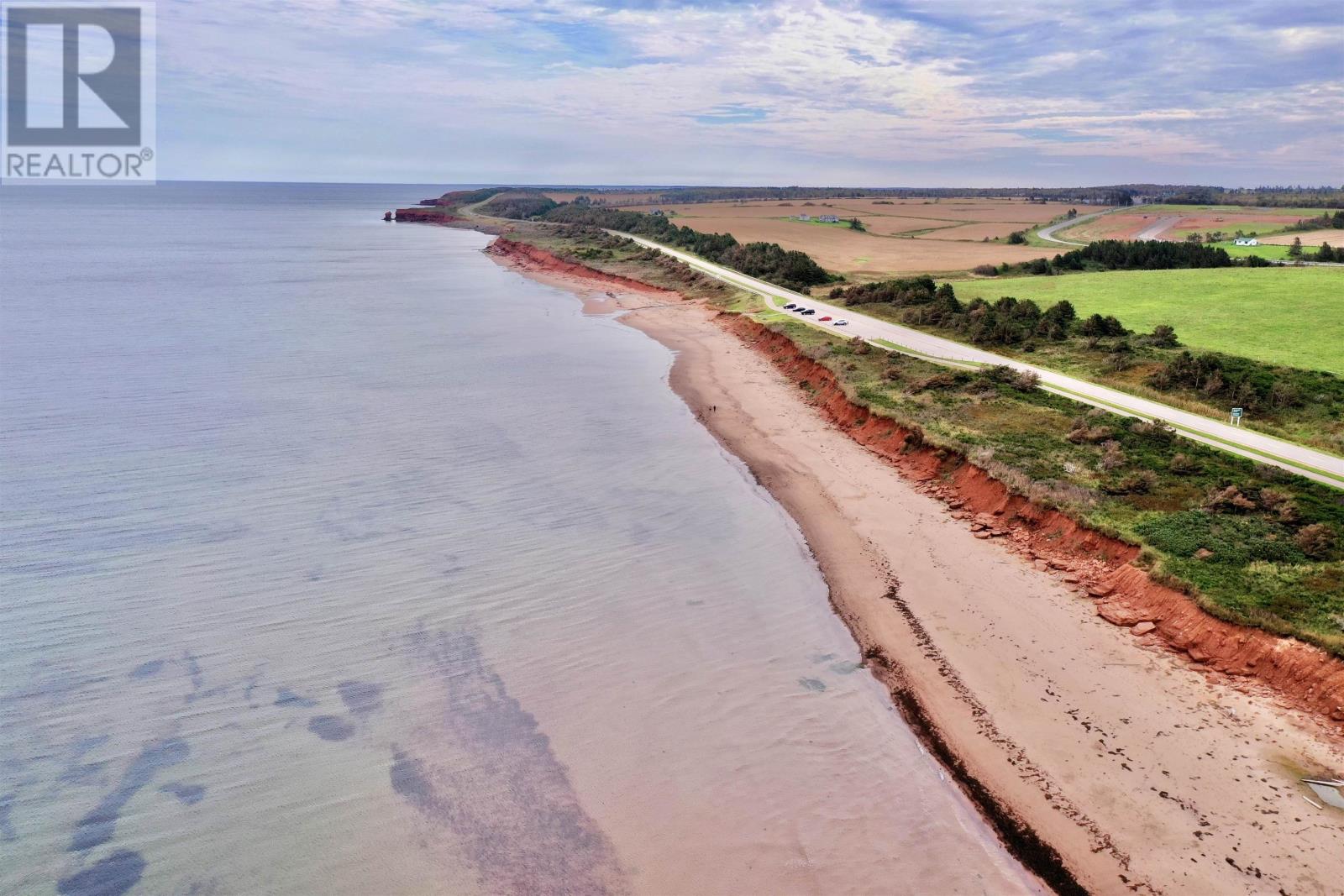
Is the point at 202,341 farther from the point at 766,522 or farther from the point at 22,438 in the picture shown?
the point at 766,522

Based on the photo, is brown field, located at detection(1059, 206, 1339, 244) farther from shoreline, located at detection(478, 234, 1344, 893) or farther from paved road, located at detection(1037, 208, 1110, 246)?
shoreline, located at detection(478, 234, 1344, 893)

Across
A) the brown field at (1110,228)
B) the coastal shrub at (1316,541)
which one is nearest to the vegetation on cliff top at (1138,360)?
the coastal shrub at (1316,541)

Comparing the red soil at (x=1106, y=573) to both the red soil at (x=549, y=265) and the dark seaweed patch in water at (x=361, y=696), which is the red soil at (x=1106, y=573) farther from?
the red soil at (x=549, y=265)

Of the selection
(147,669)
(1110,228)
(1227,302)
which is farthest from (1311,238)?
(147,669)

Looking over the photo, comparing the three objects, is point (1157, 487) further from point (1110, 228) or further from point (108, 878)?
point (1110, 228)

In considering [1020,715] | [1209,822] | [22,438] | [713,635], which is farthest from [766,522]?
[22,438]

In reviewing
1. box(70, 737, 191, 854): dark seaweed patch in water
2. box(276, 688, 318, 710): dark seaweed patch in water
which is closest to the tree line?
box(276, 688, 318, 710): dark seaweed patch in water
